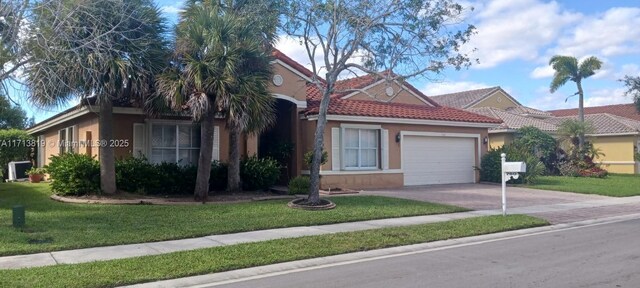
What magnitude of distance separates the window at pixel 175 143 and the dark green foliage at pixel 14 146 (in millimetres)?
13501

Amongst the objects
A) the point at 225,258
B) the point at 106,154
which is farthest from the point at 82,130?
the point at 225,258

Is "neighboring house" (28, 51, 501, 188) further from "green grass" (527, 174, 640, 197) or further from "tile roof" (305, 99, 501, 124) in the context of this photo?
"green grass" (527, 174, 640, 197)

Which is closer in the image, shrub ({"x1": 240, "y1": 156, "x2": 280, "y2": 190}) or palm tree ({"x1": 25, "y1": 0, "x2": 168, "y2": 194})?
palm tree ({"x1": 25, "y1": 0, "x2": 168, "y2": 194})

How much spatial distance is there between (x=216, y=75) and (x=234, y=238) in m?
5.50

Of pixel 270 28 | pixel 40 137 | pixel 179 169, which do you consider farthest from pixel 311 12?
pixel 40 137

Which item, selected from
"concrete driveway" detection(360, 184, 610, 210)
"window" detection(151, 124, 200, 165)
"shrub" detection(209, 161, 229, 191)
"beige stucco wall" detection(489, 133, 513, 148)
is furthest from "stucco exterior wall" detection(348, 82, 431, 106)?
"shrub" detection(209, 161, 229, 191)

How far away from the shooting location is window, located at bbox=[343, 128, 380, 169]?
20500 millimetres

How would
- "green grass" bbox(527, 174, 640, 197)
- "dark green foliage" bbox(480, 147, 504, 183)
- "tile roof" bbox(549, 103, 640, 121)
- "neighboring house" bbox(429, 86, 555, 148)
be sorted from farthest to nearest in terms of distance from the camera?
"tile roof" bbox(549, 103, 640, 121) < "neighboring house" bbox(429, 86, 555, 148) < "dark green foliage" bbox(480, 147, 504, 183) < "green grass" bbox(527, 174, 640, 197)

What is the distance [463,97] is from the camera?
1858 inches

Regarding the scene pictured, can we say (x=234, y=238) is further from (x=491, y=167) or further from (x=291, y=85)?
(x=491, y=167)

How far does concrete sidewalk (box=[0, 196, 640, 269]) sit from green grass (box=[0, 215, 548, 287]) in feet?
1.67

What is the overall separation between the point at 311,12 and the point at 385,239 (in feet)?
23.5

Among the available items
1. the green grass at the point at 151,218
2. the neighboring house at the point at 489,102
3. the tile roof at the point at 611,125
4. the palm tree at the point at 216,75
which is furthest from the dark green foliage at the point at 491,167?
the tile roof at the point at 611,125

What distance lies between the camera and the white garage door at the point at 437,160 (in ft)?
73.3
